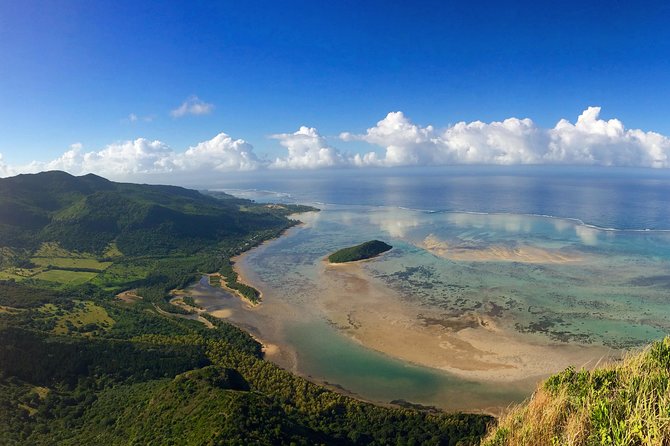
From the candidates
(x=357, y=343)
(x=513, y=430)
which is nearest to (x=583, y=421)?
(x=513, y=430)

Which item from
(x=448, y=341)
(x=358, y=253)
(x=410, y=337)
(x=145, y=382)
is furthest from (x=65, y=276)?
(x=448, y=341)

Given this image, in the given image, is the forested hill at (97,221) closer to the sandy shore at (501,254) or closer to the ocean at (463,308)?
the ocean at (463,308)

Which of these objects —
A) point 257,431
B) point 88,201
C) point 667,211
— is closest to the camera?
point 257,431

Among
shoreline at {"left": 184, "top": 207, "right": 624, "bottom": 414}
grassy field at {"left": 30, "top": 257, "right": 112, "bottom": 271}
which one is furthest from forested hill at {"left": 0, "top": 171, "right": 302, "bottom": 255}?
shoreline at {"left": 184, "top": 207, "right": 624, "bottom": 414}

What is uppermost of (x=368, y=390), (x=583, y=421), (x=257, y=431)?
(x=583, y=421)

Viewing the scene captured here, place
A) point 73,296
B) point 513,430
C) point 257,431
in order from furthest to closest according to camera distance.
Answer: point 73,296
point 257,431
point 513,430

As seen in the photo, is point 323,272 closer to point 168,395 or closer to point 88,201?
point 168,395

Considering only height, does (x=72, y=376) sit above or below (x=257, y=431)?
below
